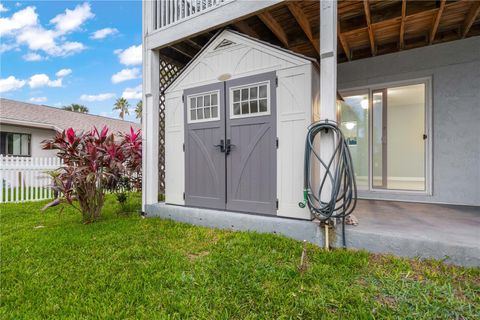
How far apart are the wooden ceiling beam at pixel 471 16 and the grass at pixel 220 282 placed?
11.7ft

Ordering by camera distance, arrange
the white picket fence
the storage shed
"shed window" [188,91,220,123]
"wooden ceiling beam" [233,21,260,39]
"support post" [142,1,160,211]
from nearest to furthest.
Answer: the storage shed → "shed window" [188,91,220,123] → "wooden ceiling beam" [233,21,260,39] → "support post" [142,1,160,211] → the white picket fence

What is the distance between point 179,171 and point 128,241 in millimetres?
1355

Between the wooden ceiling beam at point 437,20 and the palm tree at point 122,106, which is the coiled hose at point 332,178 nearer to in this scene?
the wooden ceiling beam at point 437,20

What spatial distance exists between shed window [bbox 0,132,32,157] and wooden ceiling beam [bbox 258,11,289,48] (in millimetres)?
11485

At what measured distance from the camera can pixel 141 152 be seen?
4.53m

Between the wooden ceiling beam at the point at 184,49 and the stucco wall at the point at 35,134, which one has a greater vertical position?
the wooden ceiling beam at the point at 184,49

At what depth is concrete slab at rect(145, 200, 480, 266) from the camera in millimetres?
2105

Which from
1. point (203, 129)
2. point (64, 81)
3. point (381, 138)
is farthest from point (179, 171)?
point (64, 81)

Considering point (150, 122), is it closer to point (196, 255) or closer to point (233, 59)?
point (233, 59)

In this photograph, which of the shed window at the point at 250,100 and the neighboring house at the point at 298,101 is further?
the shed window at the point at 250,100

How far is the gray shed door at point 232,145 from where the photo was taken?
314 cm

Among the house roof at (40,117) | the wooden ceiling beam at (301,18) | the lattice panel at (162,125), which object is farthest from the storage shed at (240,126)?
the house roof at (40,117)

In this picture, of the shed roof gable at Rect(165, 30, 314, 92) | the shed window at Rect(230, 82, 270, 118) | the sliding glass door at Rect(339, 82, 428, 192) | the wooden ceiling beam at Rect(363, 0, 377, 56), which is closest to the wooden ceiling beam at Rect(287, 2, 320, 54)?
the shed roof gable at Rect(165, 30, 314, 92)

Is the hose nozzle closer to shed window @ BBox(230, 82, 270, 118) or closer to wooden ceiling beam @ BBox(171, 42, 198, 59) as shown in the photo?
shed window @ BBox(230, 82, 270, 118)
